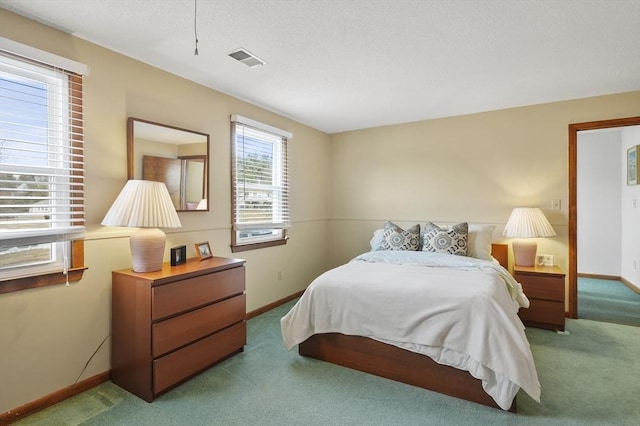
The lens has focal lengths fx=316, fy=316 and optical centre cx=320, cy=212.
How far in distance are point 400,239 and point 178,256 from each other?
231 cm

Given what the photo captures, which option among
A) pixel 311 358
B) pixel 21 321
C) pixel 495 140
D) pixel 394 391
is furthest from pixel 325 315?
pixel 495 140

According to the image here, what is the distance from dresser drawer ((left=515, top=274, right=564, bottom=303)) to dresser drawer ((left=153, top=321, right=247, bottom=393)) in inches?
111

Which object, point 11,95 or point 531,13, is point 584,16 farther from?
point 11,95

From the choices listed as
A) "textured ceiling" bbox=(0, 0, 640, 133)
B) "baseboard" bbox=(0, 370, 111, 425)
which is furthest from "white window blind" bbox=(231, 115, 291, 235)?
"baseboard" bbox=(0, 370, 111, 425)

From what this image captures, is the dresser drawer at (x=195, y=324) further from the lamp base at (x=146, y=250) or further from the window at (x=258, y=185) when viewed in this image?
the window at (x=258, y=185)

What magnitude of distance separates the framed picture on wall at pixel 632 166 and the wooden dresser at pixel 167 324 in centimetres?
530

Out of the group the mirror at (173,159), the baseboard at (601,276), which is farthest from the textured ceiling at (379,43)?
the baseboard at (601,276)

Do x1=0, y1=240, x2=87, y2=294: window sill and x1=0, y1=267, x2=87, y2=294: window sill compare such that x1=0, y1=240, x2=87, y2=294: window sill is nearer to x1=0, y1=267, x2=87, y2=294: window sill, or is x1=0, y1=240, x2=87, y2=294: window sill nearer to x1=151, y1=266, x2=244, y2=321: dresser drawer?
x1=0, y1=267, x2=87, y2=294: window sill

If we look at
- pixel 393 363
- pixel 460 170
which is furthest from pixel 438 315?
pixel 460 170

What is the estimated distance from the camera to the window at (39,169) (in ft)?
6.00

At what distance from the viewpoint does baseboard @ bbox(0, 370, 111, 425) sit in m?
1.81

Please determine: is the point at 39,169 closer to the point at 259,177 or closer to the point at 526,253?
the point at 259,177

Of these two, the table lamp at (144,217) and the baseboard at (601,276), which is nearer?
the table lamp at (144,217)

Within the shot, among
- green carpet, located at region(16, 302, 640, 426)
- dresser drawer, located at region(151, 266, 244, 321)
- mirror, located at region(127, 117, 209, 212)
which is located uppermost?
mirror, located at region(127, 117, 209, 212)
